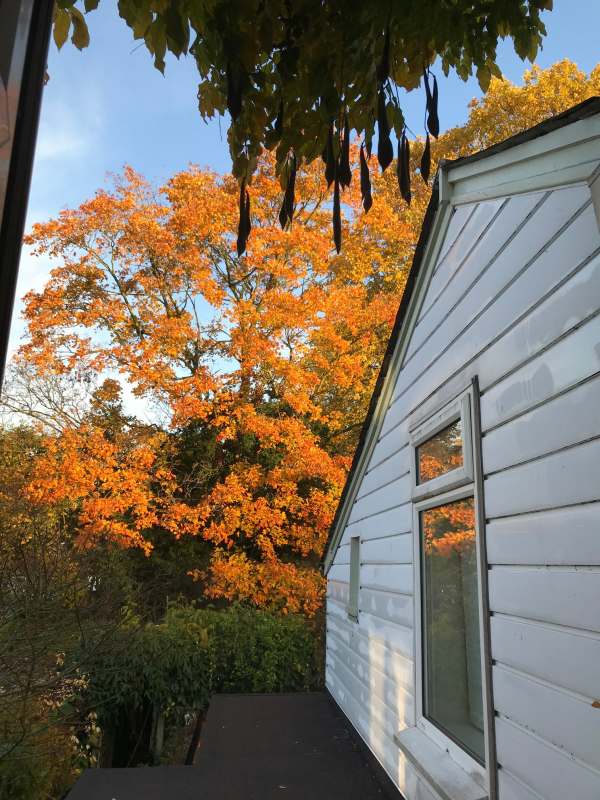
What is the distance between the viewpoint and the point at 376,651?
438 cm

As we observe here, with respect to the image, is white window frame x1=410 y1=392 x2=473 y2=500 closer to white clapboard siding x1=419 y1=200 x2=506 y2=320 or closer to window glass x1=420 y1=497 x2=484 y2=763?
window glass x1=420 y1=497 x2=484 y2=763

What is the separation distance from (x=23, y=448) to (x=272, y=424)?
5.82 meters

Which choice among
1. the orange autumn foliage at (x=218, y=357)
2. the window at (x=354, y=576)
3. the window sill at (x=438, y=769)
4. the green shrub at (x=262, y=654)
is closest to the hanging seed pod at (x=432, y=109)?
the window sill at (x=438, y=769)

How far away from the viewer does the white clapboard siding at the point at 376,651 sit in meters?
3.54

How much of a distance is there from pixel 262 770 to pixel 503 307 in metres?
4.17

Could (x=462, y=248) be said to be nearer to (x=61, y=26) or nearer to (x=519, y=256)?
(x=519, y=256)

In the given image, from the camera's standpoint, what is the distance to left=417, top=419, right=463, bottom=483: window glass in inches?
115

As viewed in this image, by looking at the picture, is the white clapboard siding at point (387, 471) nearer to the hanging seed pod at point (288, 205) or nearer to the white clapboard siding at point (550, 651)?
the white clapboard siding at point (550, 651)

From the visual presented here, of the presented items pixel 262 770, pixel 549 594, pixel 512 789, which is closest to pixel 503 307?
pixel 549 594

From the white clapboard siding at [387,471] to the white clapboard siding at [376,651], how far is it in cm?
119

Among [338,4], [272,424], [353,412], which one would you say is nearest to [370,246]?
[353,412]

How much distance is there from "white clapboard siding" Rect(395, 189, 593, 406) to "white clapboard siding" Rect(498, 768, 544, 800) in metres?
1.80

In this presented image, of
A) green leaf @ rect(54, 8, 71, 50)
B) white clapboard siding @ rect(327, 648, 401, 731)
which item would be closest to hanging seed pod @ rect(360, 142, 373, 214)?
green leaf @ rect(54, 8, 71, 50)

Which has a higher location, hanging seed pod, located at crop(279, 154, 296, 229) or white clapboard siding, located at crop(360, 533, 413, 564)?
hanging seed pod, located at crop(279, 154, 296, 229)
